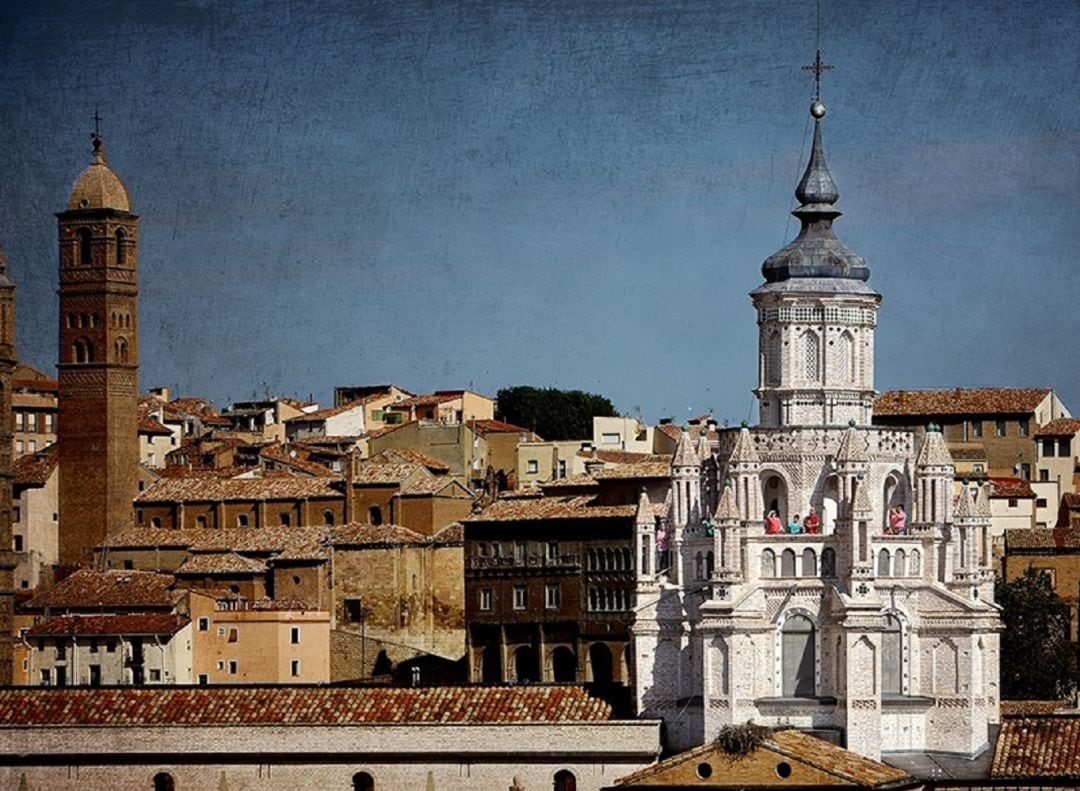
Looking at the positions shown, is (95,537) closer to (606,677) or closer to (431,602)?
(431,602)

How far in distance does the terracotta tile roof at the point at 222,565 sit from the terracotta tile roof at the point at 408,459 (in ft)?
25.4

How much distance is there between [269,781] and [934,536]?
362 inches

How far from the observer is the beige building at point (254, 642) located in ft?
237

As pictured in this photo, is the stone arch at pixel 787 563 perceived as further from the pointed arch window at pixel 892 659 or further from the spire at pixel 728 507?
the pointed arch window at pixel 892 659

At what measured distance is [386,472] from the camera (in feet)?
272

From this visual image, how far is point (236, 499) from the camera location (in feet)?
274

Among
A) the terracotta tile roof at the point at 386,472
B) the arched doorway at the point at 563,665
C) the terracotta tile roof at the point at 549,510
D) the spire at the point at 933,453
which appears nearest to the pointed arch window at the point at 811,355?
the spire at the point at 933,453

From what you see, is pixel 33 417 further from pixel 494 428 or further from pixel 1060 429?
pixel 1060 429

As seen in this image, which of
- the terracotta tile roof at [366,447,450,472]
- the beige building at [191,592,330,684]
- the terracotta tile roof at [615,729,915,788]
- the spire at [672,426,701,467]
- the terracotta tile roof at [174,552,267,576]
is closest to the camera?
the terracotta tile roof at [615,729,915,788]

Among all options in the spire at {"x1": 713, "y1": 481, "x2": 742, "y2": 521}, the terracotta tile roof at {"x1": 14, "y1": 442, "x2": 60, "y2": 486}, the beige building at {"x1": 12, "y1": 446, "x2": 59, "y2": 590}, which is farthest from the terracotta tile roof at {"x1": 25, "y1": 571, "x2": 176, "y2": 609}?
the spire at {"x1": 713, "y1": 481, "x2": 742, "y2": 521}

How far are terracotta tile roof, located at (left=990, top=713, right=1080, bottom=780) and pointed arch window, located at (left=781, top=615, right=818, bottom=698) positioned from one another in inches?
98.0

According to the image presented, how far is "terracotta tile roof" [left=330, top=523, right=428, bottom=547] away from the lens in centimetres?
7775

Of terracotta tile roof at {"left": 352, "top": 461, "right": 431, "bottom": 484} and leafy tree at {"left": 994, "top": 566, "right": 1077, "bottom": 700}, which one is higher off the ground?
terracotta tile roof at {"left": 352, "top": 461, "right": 431, "bottom": 484}

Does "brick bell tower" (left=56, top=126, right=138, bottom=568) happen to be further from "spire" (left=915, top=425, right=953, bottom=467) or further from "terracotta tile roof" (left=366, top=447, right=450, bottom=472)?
"spire" (left=915, top=425, right=953, bottom=467)
